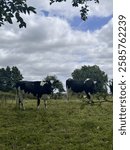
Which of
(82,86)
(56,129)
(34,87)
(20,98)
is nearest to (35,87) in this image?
(34,87)

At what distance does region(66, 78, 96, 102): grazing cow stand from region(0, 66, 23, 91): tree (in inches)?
2882

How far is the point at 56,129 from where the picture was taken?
22.5m

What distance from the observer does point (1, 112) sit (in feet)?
90.6

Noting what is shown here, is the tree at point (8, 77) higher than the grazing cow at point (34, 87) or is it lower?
higher

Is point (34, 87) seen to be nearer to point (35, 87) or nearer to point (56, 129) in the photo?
point (35, 87)

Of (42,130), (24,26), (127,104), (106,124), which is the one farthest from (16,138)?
(127,104)

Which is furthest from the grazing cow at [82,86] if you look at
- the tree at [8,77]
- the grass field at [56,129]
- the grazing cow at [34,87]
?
the tree at [8,77]

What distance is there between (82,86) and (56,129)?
1833 centimetres

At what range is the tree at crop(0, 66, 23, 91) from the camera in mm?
118188

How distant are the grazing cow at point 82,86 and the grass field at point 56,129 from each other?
10.2m

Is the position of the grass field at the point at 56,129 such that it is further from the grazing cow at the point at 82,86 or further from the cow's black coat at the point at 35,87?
the grazing cow at the point at 82,86

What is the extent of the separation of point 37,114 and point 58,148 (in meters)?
8.39

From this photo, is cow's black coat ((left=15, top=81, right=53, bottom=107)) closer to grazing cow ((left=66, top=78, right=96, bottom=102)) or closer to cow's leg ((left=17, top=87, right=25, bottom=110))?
cow's leg ((left=17, top=87, right=25, bottom=110))

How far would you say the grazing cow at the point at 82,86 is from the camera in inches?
1556
